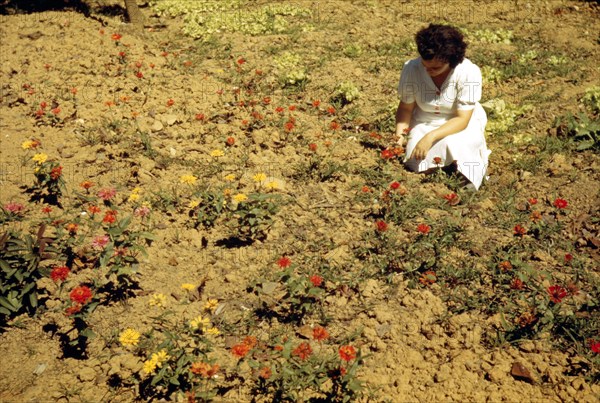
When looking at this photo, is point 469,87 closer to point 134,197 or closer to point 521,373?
point 521,373

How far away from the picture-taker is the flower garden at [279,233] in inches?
115

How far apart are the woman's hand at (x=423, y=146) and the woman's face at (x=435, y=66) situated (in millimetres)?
576

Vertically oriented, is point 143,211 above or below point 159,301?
above

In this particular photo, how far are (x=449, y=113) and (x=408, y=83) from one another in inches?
20.8

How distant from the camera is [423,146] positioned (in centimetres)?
440

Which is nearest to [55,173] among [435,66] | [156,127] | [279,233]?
[156,127]

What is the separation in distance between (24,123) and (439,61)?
456cm

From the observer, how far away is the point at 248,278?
354 centimetres

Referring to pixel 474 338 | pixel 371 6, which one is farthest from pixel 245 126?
pixel 371 6

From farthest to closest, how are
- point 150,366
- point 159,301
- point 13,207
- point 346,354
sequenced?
point 13,207 < point 159,301 < point 150,366 < point 346,354

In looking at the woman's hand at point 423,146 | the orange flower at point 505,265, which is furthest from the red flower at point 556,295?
the woman's hand at point 423,146

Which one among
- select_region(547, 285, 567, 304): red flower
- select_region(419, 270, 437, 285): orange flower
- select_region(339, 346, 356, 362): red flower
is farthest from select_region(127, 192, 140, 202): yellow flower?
select_region(547, 285, 567, 304): red flower

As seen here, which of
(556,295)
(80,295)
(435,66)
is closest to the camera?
(80,295)

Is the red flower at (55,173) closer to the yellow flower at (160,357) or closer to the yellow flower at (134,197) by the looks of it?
the yellow flower at (134,197)
